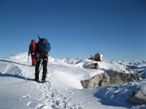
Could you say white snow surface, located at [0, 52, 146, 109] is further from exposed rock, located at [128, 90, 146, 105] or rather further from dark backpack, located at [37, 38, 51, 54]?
dark backpack, located at [37, 38, 51, 54]

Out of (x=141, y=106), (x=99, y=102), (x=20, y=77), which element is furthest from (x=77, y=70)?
(x=141, y=106)

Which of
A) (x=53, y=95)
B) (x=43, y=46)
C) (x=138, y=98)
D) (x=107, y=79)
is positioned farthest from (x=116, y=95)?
(x=107, y=79)

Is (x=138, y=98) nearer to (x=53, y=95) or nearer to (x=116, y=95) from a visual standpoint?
(x=116, y=95)

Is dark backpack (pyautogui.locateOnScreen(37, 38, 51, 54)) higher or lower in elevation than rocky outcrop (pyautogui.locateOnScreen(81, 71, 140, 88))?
higher

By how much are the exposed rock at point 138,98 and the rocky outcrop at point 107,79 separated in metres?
8.60

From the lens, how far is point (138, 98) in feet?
30.4

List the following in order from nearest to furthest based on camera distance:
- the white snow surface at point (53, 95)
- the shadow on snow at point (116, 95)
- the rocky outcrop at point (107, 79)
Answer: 1. the white snow surface at point (53, 95)
2. the shadow on snow at point (116, 95)
3. the rocky outcrop at point (107, 79)

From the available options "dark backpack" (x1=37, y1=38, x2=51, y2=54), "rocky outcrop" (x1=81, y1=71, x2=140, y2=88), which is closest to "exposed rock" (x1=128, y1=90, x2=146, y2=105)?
"dark backpack" (x1=37, y1=38, x2=51, y2=54)

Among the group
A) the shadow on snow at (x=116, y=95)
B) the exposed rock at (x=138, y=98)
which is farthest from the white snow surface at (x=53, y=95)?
the exposed rock at (x=138, y=98)

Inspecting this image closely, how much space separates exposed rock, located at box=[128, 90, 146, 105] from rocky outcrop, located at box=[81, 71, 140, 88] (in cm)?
860

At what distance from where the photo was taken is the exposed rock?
30.2 feet

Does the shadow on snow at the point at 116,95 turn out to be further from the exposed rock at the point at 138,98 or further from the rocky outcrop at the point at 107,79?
the rocky outcrop at the point at 107,79

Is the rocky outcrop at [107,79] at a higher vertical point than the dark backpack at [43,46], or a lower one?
lower

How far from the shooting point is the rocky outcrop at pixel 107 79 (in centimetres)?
1855
